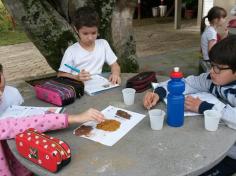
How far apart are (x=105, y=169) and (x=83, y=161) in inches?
4.9

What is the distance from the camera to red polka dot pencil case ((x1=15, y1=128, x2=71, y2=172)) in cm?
146

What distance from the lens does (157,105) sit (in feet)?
6.96

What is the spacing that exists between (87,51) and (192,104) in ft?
4.34

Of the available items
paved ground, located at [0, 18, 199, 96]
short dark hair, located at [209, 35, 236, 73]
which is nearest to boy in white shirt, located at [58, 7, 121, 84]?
short dark hair, located at [209, 35, 236, 73]

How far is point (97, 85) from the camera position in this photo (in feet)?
8.33

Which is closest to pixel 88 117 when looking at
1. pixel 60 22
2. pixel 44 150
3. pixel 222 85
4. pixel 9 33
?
pixel 44 150

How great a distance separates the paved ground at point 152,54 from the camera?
601 cm

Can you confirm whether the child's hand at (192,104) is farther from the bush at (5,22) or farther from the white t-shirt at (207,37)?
the bush at (5,22)

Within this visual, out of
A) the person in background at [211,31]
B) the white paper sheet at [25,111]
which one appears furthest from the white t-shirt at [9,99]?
the person in background at [211,31]

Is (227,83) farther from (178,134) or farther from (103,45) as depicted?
(103,45)

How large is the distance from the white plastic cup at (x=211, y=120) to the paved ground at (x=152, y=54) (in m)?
3.62

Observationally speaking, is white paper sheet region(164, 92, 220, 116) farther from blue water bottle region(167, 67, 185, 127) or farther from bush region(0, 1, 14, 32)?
bush region(0, 1, 14, 32)

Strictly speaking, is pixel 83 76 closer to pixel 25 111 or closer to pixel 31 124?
pixel 25 111

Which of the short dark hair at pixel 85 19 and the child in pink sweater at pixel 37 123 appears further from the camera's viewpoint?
the short dark hair at pixel 85 19
